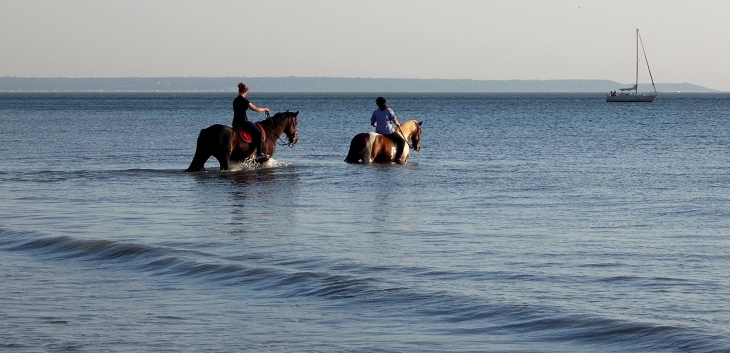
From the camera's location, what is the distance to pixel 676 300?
8797 mm

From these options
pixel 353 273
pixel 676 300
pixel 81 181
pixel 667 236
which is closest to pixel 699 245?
pixel 667 236

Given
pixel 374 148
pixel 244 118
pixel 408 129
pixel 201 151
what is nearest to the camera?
→ pixel 201 151

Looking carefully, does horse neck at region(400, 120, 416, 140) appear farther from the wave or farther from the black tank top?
the wave

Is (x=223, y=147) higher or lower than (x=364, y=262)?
higher

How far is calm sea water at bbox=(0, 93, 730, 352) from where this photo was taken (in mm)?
7777

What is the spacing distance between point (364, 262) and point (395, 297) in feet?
5.82

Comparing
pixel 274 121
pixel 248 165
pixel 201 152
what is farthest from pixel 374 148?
pixel 201 152

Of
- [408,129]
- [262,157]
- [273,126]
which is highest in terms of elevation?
[273,126]

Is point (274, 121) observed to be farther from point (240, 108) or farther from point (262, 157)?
point (240, 108)

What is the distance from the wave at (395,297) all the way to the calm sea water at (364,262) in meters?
0.02

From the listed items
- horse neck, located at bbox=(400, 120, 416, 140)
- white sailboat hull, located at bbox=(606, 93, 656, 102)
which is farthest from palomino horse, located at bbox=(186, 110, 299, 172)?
white sailboat hull, located at bbox=(606, 93, 656, 102)

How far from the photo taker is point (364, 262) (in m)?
10.8

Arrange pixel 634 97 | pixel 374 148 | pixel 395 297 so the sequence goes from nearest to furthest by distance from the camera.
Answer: pixel 395 297 < pixel 374 148 < pixel 634 97

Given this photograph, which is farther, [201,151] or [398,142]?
[398,142]
